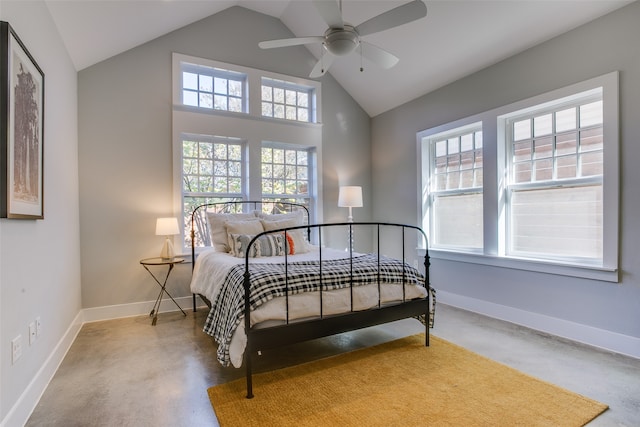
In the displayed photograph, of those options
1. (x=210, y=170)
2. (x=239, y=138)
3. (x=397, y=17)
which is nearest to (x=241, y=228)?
(x=210, y=170)

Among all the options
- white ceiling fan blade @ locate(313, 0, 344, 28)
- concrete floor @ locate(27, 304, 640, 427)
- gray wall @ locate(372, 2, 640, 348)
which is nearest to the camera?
concrete floor @ locate(27, 304, 640, 427)

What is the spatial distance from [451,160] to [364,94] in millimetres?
1655

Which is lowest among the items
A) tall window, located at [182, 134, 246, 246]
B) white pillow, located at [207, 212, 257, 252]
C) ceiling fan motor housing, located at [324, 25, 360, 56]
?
white pillow, located at [207, 212, 257, 252]

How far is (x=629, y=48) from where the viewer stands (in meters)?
2.52

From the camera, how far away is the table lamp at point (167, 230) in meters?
3.48

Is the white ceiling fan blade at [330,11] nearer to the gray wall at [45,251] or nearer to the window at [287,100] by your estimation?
the gray wall at [45,251]

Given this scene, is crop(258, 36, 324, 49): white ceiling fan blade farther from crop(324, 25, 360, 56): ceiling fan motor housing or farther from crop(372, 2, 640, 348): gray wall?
crop(372, 2, 640, 348): gray wall

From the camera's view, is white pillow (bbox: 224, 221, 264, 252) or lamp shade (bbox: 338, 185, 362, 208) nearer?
white pillow (bbox: 224, 221, 264, 252)

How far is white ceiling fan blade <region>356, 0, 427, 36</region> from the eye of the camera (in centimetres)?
214

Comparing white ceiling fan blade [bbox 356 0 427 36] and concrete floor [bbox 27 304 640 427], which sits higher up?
white ceiling fan blade [bbox 356 0 427 36]

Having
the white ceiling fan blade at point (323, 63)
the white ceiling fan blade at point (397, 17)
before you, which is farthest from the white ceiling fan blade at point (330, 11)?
the white ceiling fan blade at point (323, 63)

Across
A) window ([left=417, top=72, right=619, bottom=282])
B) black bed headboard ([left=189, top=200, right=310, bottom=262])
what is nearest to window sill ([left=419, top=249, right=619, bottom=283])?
window ([left=417, top=72, right=619, bottom=282])

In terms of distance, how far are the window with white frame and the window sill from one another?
79.0 inches

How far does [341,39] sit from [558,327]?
9.88ft
